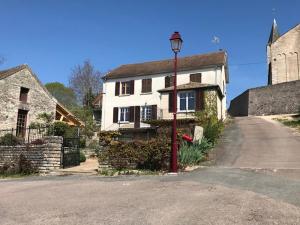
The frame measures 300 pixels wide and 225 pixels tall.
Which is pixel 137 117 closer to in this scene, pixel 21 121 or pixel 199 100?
pixel 199 100

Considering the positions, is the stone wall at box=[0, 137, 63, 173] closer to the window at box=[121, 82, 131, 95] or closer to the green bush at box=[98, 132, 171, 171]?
the green bush at box=[98, 132, 171, 171]

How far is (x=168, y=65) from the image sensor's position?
3956cm

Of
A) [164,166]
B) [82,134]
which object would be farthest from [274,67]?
[164,166]

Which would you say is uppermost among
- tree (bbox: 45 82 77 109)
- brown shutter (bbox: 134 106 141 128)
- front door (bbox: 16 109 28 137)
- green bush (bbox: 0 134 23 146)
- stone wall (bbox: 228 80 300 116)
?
tree (bbox: 45 82 77 109)

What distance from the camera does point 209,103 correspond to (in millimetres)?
31078

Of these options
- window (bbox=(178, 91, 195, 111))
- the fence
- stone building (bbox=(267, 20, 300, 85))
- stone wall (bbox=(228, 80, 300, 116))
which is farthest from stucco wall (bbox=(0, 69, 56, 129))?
stone building (bbox=(267, 20, 300, 85))

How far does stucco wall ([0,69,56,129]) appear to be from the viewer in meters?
28.2

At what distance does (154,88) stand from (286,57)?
26.7 meters

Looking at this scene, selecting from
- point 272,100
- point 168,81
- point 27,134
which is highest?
point 168,81

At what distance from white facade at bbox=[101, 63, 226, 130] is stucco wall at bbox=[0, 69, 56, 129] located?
332 inches

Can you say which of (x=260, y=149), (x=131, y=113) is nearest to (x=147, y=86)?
(x=131, y=113)

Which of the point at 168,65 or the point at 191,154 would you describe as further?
the point at 168,65

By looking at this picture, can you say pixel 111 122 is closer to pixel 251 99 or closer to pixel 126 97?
pixel 126 97

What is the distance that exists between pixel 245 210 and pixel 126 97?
32930 mm
